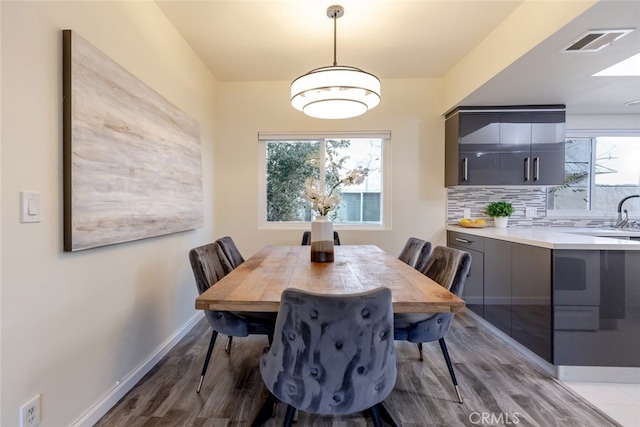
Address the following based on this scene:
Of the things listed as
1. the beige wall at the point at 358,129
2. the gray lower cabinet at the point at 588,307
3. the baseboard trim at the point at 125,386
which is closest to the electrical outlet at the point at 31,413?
the baseboard trim at the point at 125,386

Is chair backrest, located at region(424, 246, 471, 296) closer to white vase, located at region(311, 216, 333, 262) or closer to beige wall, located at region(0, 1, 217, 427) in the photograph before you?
white vase, located at region(311, 216, 333, 262)

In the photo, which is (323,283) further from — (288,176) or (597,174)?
(597,174)

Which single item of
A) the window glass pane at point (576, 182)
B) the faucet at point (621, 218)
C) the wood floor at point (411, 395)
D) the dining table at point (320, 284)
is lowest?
the wood floor at point (411, 395)

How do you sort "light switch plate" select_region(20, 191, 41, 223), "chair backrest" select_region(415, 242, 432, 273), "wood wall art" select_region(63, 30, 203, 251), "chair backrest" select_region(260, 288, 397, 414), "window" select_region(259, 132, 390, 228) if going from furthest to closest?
"window" select_region(259, 132, 390, 228) < "chair backrest" select_region(415, 242, 432, 273) < "wood wall art" select_region(63, 30, 203, 251) < "light switch plate" select_region(20, 191, 41, 223) < "chair backrest" select_region(260, 288, 397, 414)

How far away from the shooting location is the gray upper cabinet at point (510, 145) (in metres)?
3.11

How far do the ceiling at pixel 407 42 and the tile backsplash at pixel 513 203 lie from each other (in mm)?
946

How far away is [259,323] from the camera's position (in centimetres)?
176

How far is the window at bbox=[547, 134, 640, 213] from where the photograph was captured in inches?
135

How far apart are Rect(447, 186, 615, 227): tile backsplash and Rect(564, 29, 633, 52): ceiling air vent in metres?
1.62

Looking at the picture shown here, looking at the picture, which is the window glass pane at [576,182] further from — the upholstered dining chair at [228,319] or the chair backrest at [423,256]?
the upholstered dining chair at [228,319]

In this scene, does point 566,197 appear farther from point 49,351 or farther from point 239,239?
point 49,351

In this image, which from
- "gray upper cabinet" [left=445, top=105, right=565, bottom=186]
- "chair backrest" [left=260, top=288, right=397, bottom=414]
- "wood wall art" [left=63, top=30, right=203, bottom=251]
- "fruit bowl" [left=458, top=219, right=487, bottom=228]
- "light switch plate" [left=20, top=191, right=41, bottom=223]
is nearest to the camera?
"chair backrest" [left=260, top=288, right=397, bottom=414]

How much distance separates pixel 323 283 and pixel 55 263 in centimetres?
120

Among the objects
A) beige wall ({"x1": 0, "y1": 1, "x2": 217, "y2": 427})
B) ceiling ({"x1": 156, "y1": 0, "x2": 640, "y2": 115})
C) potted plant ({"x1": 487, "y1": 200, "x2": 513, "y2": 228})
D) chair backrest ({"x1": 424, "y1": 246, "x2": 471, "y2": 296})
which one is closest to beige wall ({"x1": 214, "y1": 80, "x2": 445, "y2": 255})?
ceiling ({"x1": 156, "y1": 0, "x2": 640, "y2": 115})
